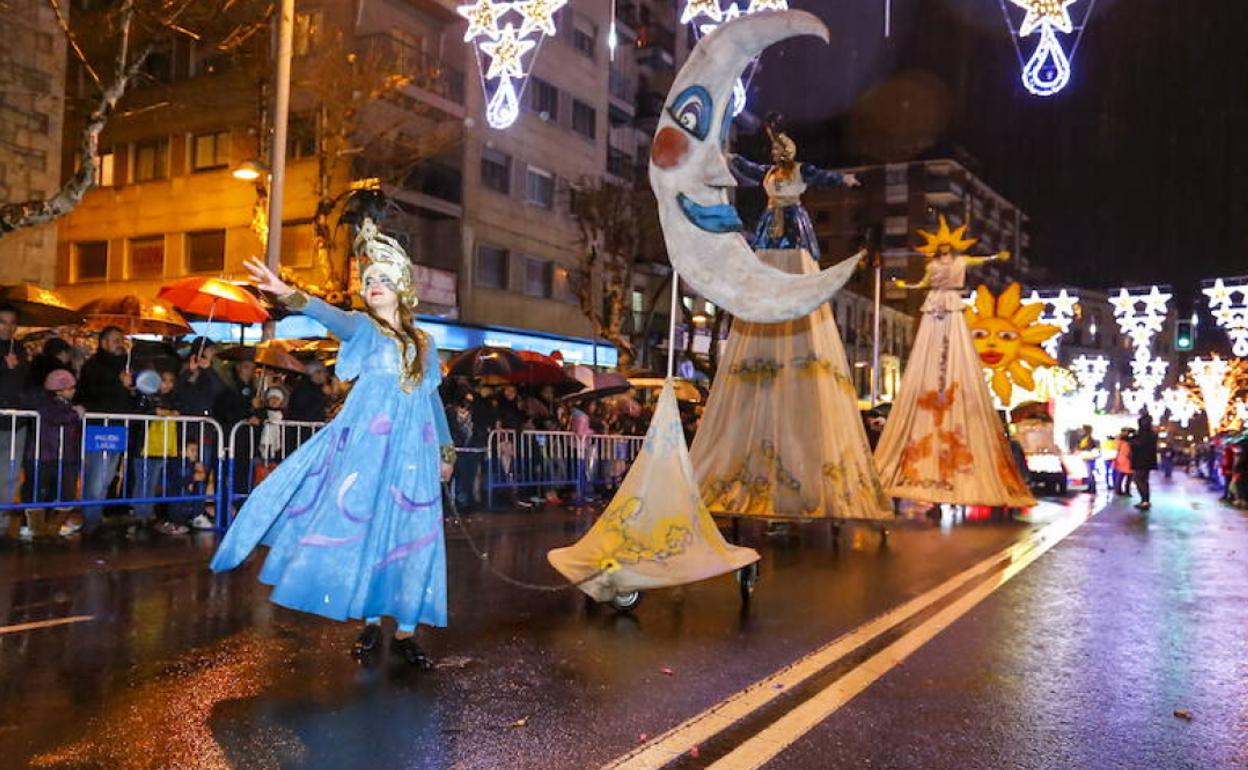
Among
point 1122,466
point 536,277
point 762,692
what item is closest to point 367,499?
point 762,692

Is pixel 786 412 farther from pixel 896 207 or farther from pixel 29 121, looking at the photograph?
pixel 896 207

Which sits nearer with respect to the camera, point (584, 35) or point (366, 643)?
point (366, 643)

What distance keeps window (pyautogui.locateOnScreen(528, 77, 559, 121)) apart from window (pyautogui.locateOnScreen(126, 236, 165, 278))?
1195cm

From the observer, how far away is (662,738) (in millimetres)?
4223

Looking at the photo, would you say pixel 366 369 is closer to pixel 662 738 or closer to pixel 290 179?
pixel 662 738

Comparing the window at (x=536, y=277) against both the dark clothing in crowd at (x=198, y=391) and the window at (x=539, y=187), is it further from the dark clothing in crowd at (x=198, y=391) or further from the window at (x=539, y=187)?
the dark clothing in crowd at (x=198, y=391)

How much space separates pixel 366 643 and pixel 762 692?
6.60 feet

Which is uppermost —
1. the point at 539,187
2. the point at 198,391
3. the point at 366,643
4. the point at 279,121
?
the point at 539,187

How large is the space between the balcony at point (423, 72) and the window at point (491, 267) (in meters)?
4.09

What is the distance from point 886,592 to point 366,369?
4.58m

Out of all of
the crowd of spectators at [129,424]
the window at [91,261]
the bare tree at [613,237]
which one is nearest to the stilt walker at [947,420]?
the crowd of spectators at [129,424]

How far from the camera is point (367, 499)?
5.22 m

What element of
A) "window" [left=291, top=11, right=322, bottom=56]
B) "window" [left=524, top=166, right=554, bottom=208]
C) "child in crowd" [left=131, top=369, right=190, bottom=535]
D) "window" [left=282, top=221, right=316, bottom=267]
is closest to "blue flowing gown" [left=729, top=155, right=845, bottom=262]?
"child in crowd" [left=131, top=369, right=190, bottom=535]

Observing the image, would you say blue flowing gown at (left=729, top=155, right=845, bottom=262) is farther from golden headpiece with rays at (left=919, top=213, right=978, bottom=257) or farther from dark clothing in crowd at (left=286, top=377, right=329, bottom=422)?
dark clothing in crowd at (left=286, top=377, right=329, bottom=422)
